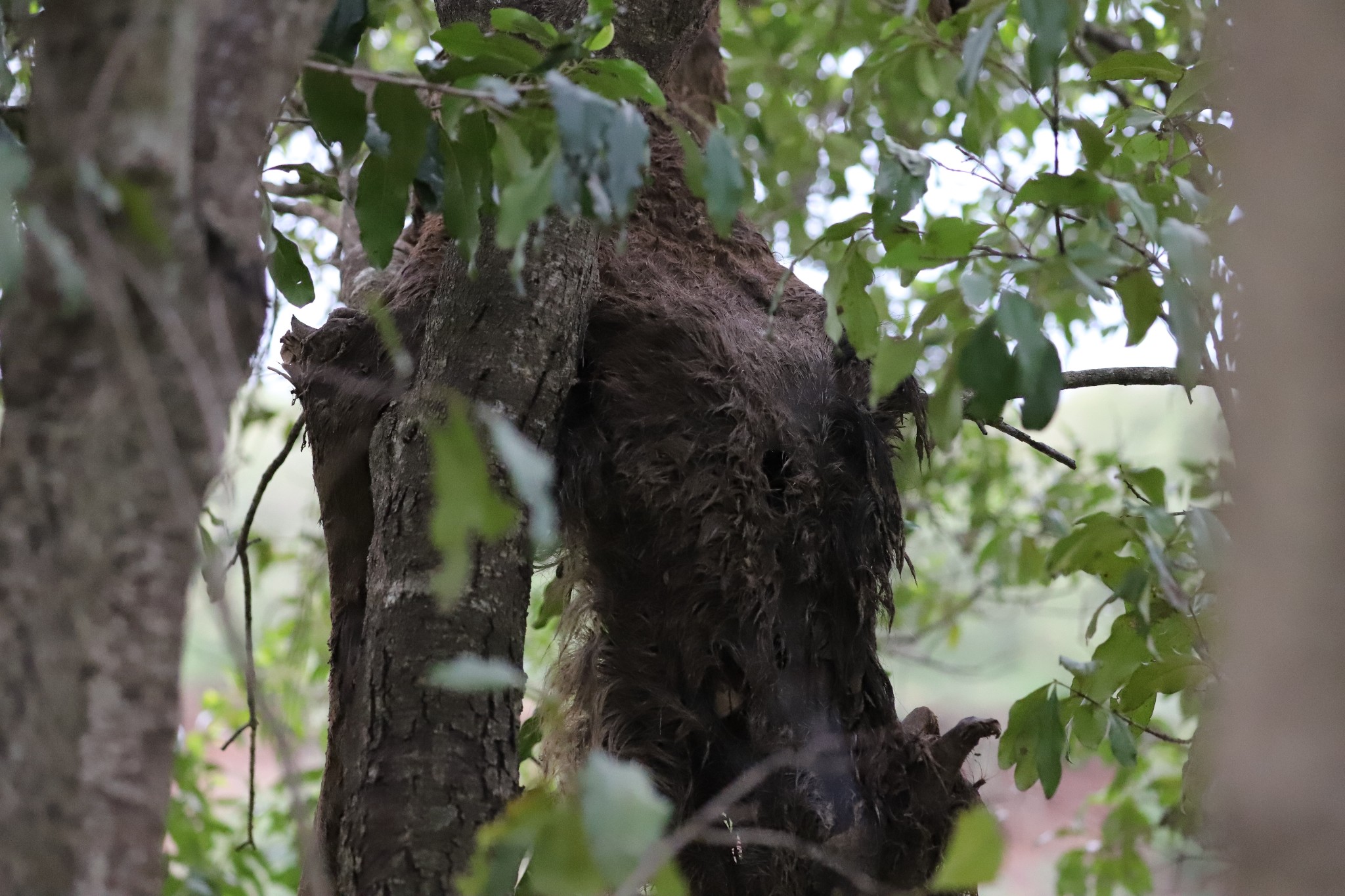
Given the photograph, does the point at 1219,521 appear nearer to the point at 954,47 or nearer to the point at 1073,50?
the point at 954,47

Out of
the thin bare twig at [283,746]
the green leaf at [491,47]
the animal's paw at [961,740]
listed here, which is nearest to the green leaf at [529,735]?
the animal's paw at [961,740]

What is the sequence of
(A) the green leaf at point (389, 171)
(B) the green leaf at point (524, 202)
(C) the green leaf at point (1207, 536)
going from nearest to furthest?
(B) the green leaf at point (524, 202) < (A) the green leaf at point (389, 171) < (C) the green leaf at point (1207, 536)

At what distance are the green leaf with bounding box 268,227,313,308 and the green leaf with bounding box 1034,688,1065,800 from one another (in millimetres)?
1205

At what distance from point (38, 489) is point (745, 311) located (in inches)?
49.4

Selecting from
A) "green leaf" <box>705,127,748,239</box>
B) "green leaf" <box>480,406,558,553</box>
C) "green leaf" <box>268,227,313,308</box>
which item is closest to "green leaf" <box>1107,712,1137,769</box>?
"green leaf" <box>705,127,748,239</box>

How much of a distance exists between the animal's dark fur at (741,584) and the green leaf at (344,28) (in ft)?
1.93

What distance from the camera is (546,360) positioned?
1584 mm

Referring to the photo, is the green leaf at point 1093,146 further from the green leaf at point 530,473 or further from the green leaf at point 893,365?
the green leaf at point 530,473

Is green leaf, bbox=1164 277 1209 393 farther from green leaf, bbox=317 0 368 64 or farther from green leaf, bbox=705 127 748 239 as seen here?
green leaf, bbox=317 0 368 64

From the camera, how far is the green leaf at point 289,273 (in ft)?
5.23

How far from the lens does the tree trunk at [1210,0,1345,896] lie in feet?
2.00

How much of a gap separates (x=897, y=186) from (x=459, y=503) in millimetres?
801

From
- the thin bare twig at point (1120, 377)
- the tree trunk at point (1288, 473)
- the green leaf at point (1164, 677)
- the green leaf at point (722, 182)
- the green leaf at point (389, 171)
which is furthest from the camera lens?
the thin bare twig at point (1120, 377)

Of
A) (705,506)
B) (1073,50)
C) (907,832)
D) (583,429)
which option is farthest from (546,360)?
(1073,50)
